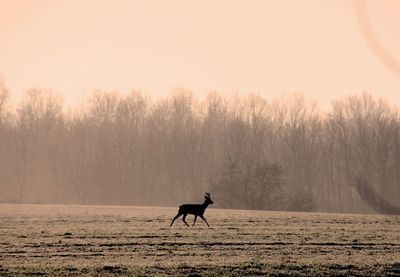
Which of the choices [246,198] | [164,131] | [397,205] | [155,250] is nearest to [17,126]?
[164,131]

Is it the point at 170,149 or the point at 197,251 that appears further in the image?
the point at 170,149

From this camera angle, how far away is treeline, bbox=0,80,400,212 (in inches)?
4035

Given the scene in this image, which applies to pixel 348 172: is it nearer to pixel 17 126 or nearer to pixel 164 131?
pixel 164 131

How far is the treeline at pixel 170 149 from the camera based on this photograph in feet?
336

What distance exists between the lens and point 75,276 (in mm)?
15883

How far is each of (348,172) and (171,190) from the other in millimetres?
29767

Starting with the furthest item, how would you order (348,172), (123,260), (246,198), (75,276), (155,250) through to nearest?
(348,172), (246,198), (155,250), (123,260), (75,276)

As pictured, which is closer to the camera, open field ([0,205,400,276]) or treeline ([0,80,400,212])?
open field ([0,205,400,276])

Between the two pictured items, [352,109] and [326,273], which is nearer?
[326,273]

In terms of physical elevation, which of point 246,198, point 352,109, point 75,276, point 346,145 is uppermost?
point 352,109

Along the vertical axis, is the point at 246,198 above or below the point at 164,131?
below

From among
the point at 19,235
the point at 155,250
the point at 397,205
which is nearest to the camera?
the point at 155,250

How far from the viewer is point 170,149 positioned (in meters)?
111

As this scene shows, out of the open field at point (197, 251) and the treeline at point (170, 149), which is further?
the treeline at point (170, 149)
